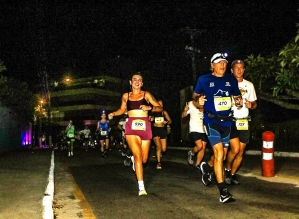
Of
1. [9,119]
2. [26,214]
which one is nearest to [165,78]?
[9,119]

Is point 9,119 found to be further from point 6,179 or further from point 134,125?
point 134,125

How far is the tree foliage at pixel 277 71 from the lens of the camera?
36.5ft

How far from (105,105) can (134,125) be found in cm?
8961

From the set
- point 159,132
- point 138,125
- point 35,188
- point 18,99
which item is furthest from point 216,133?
point 18,99

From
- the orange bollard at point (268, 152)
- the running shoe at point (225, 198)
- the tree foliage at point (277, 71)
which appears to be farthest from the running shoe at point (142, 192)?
the tree foliage at point (277, 71)

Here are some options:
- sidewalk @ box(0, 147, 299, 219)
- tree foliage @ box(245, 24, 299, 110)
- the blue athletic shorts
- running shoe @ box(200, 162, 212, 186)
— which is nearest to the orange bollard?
sidewalk @ box(0, 147, 299, 219)

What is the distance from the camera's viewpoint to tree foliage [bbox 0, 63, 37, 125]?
32.1 meters

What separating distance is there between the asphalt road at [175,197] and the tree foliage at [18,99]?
2321 cm

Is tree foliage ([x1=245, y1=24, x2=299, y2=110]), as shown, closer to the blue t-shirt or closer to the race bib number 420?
the blue t-shirt

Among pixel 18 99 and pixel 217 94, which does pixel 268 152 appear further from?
pixel 18 99

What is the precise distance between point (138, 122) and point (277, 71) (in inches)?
279

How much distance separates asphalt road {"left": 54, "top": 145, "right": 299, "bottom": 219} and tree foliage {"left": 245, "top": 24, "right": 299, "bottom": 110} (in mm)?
2459

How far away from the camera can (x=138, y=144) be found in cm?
753

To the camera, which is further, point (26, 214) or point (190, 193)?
point (190, 193)
